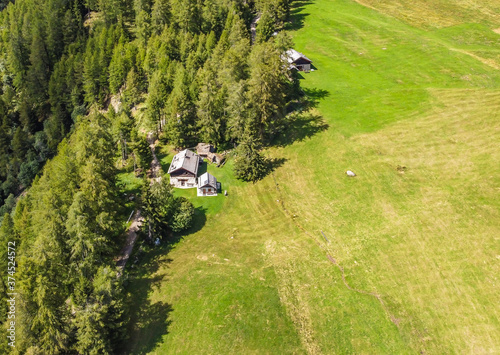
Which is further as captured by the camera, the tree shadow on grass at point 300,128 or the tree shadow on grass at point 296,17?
the tree shadow on grass at point 296,17

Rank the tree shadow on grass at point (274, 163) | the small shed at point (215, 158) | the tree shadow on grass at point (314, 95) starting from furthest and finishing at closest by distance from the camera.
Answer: the tree shadow on grass at point (314, 95), the small shed at point (215, 158), the tree shadow on grass at point (274, 163)

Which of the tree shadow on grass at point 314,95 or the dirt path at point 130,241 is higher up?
the tree shadow on grass at point 314,95

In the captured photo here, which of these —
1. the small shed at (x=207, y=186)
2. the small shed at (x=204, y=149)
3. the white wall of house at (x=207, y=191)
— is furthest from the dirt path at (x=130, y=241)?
the small shed at (x=204, y=149)

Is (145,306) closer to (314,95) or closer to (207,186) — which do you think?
(207,186)

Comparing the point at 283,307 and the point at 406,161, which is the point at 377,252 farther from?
the point at 406,161

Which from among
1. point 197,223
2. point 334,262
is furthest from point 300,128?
point 334,262

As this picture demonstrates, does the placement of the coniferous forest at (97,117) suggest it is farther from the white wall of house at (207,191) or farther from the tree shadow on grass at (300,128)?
the white wall of house at (207,191)
